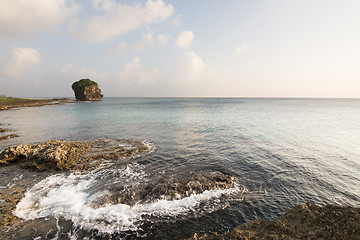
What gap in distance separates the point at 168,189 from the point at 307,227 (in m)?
7.70

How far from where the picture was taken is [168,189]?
1107cm

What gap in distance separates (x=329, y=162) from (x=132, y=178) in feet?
66.1

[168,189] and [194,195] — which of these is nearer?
[194,195]

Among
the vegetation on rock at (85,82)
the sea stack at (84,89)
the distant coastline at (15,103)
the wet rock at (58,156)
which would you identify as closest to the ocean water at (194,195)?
the wet rock at (58,156)

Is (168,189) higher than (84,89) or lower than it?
lower

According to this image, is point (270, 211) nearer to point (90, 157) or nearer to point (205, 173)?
point (205, 173)

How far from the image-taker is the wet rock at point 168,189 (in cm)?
1021

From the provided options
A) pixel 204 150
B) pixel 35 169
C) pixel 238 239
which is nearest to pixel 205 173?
pixel 204 150

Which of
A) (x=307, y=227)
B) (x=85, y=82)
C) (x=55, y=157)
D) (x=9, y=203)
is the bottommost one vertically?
(x=9, y=203)

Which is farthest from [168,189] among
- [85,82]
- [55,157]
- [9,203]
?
[85,82]

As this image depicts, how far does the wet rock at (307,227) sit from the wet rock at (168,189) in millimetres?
4696

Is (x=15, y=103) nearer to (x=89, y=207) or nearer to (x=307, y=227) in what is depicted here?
(x=89, y=207)

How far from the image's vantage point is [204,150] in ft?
65.4

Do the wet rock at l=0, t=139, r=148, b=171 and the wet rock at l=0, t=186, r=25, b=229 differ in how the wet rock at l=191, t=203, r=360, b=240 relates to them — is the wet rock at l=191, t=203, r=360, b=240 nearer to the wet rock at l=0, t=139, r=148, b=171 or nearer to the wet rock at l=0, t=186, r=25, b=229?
the wet rock at l=0, t=186, r=25, b=229
